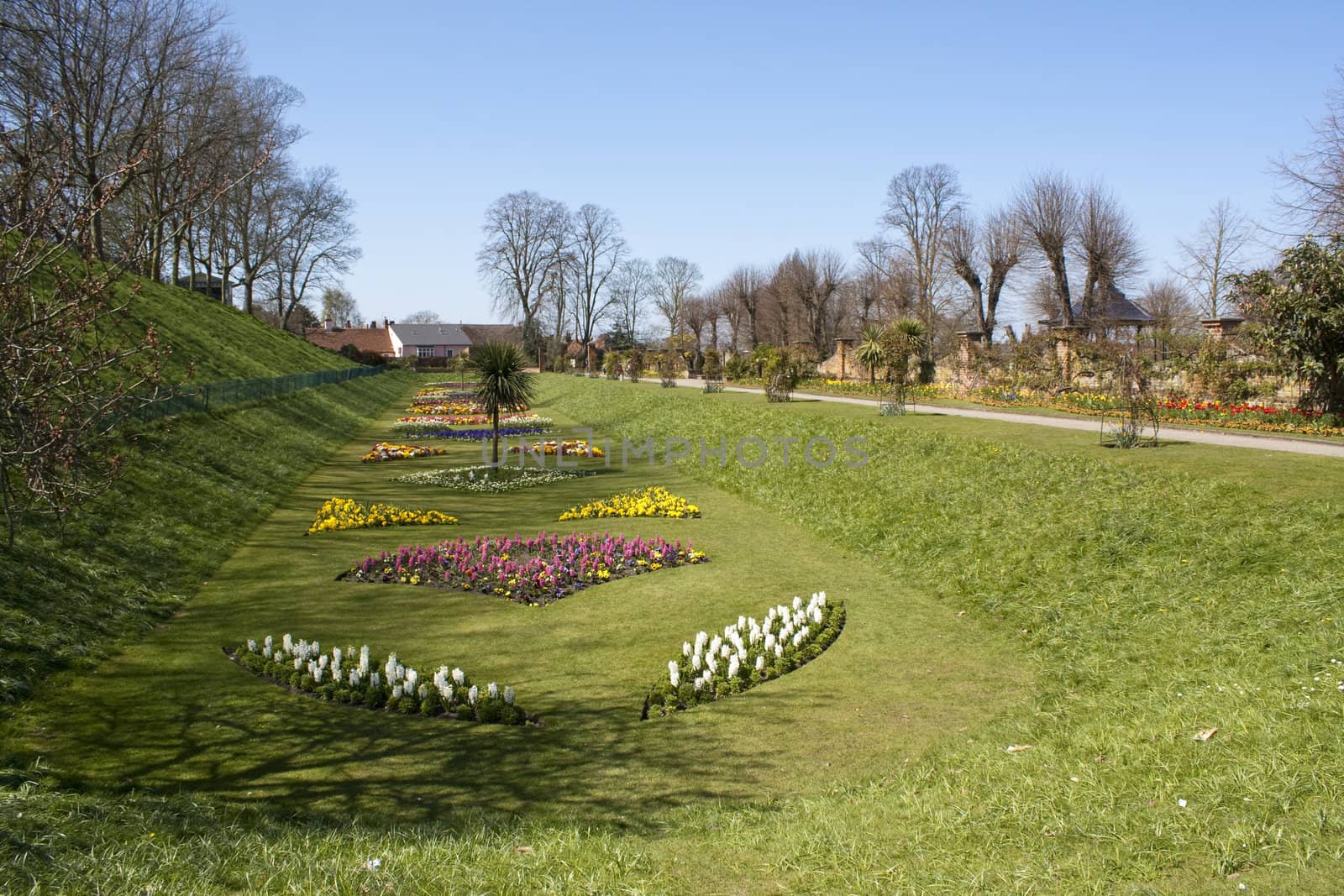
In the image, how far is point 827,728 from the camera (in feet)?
22.6

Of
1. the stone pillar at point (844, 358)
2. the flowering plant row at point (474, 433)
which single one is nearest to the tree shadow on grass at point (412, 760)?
the flowering plant row at point (474, 433)

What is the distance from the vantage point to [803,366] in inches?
1593

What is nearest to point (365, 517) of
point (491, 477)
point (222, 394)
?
point (491, 477)

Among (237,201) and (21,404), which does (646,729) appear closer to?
(21,404)

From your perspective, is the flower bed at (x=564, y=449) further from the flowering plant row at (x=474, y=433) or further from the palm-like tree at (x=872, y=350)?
the palm-like tree at (x=872, y=350)

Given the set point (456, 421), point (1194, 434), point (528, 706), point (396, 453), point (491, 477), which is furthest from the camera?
point (456, 421)

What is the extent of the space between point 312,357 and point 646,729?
149 feet

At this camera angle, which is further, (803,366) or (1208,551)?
(803,366)

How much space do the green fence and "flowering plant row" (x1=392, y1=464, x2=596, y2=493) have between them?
4470 millimetres

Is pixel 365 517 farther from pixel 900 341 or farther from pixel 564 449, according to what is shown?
pixel 900 341

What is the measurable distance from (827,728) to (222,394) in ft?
61.9

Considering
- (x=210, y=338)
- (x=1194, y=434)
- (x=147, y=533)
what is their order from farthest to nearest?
(x=210, y=338)
(x=1194, y=434)
(x=147, y=533)

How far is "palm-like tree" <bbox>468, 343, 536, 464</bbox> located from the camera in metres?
20.5

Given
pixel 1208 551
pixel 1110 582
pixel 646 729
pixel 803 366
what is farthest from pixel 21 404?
pixel 803 366
